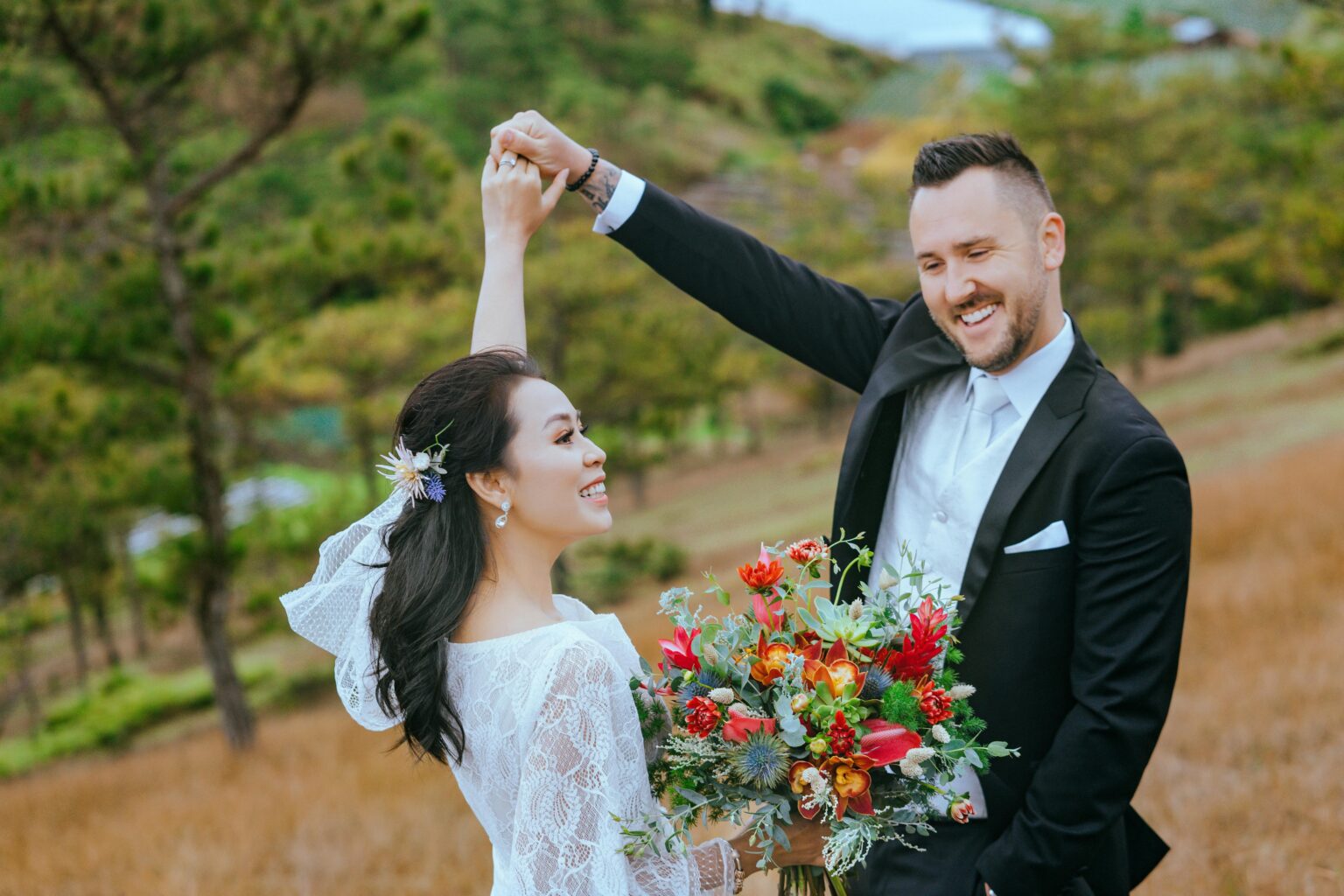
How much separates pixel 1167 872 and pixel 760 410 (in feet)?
103

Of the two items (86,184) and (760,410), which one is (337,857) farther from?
(760,410)

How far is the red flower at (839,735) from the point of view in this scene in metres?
1.95

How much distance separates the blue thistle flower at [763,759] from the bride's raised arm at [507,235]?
1.06 metres

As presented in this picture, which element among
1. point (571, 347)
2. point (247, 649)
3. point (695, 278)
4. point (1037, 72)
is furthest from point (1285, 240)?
point (695, 278)

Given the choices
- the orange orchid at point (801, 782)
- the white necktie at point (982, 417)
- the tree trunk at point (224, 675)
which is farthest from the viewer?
the tree trunk at point (224, 675)

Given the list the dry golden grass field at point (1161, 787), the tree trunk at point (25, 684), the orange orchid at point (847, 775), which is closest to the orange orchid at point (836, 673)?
the orange orchid at point (847, 775)

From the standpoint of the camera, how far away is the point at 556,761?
2.01 metres

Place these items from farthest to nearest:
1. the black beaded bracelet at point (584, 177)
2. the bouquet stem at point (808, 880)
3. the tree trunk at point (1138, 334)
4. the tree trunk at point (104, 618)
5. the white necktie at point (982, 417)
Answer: the tree trunk at point (1138, 334)
the tree trunk at point (104, 618)
the black beaded bracelet at point (584, 177)
the white necktie at point (982, 417)
the bouquet stem at point (808, 880)

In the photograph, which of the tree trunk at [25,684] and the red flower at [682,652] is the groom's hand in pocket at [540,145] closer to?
the red flower at [682,652]

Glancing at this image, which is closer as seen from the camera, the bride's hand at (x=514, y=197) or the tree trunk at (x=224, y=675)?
the bride's hand at (x=514, y=197)

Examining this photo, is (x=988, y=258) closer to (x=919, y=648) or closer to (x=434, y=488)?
(x=919, y=648)

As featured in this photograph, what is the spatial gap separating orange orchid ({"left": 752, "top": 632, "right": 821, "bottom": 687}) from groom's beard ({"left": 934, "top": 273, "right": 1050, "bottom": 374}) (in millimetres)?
679

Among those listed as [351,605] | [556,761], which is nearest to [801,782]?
[556,761]

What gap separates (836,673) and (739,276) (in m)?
1.14
